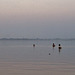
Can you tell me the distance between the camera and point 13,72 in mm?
35094

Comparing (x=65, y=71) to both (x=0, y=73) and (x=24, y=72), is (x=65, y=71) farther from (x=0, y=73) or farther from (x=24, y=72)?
(x=0, y=73)

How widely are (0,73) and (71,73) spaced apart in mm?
7938

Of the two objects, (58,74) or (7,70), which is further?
(7,70)

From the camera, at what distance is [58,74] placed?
1336 inches

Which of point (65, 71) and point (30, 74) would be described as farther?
point (65, 71)

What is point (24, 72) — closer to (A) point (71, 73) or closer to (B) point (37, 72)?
(B) point (37, 72)

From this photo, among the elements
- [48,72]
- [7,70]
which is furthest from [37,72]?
[7,70]

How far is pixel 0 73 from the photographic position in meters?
34.5

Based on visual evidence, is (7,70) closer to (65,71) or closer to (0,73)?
(0,73)

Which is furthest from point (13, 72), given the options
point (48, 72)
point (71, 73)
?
point (71, 73)

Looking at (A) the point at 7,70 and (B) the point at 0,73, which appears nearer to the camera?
(B) the point at 0,73

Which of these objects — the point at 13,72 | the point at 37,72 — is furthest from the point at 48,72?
the point at 13,72

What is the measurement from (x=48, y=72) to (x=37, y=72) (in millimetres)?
1267

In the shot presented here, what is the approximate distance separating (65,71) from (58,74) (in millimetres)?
2454
